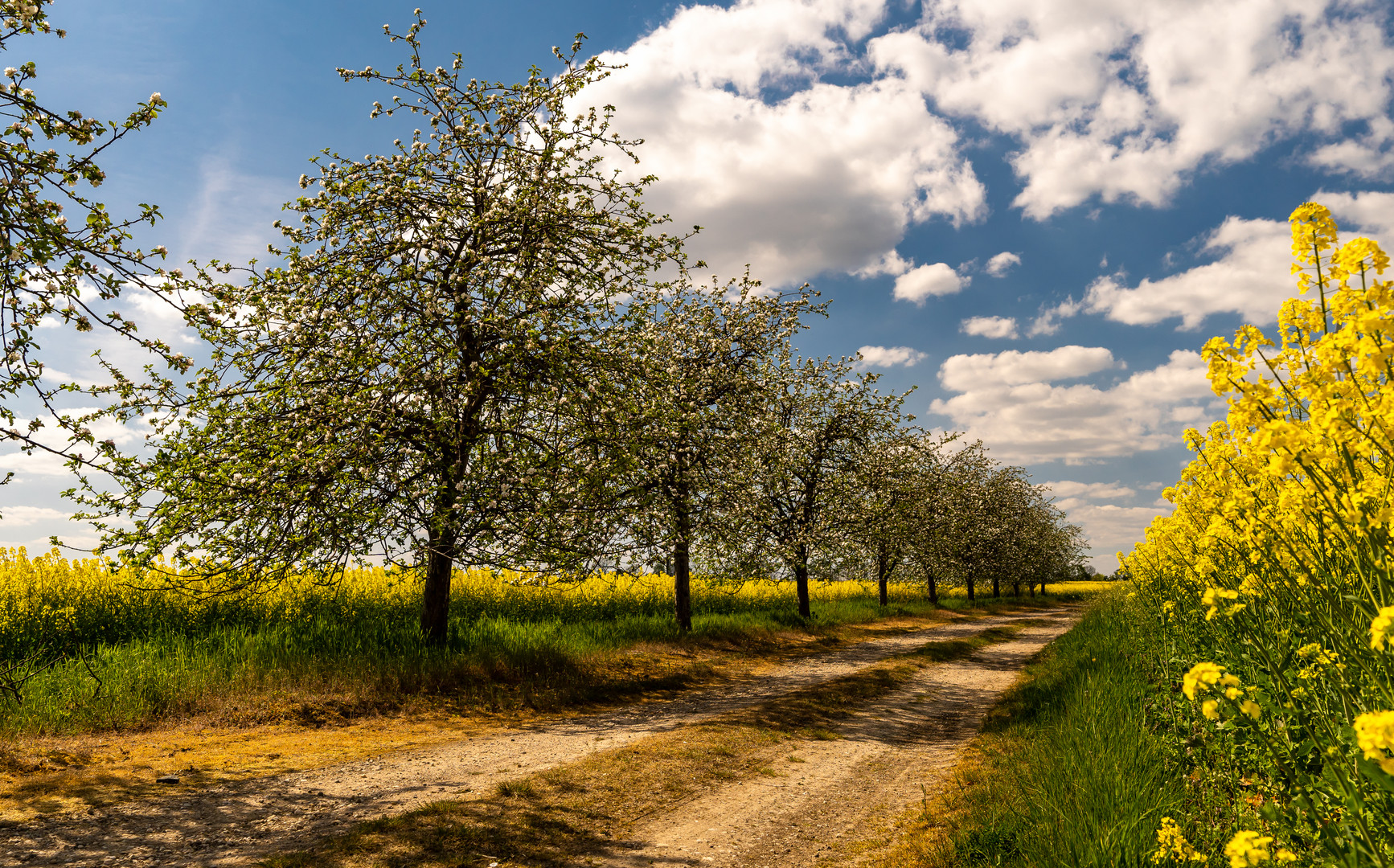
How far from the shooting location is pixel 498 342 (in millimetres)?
13102

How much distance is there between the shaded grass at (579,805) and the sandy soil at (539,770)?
311 mm

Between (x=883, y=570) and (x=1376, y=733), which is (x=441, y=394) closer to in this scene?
(x=1376, y=733)

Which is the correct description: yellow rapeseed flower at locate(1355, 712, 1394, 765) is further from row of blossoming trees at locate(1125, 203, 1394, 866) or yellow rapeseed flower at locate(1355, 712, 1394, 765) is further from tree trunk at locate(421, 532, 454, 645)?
tree trunk at locate(421, 532, 454, 645)

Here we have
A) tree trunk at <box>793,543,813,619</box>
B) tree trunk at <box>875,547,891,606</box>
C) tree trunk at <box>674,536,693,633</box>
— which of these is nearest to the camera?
tree trunk at <box>674,536,693,633</box>

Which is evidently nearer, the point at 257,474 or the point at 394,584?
the point at 257,474

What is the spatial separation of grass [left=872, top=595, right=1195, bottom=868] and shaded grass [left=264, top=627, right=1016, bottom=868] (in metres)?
2.42

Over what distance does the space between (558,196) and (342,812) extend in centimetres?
1086

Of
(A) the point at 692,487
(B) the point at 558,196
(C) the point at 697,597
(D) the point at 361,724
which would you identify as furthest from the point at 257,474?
(C) the point at 697,597

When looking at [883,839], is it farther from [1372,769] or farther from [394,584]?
[394,584]

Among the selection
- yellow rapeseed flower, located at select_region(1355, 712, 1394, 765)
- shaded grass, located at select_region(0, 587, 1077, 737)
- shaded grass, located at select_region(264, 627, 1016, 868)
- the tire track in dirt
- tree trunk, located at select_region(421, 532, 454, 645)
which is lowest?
the tire track in dirt

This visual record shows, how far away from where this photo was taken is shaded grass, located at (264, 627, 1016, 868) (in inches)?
240

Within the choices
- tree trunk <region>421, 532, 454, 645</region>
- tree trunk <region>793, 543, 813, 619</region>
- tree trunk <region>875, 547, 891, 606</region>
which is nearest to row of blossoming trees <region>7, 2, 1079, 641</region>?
tree trunk <region>421, 532, 454, 645</region>

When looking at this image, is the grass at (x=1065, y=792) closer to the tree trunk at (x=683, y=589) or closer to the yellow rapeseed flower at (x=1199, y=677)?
the yellow rapeseed flower at (x=1199, y=677)

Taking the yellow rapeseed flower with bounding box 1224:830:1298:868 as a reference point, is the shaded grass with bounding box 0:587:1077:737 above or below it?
below
